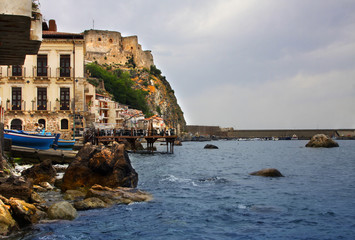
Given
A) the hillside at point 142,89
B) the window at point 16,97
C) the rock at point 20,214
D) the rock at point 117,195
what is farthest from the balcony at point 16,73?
the hillside at point 142,89

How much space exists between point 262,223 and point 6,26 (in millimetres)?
8972

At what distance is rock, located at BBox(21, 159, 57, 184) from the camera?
1775 cm

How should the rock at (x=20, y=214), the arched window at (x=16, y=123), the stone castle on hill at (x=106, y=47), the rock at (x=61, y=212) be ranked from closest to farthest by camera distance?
the rock at (x=20, y=214), the rock at (x=61, y=212), the arched window at (x=16, y=123), the stone castle on hill at (x=106, y=47)

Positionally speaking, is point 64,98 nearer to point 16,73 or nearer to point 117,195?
point 16,73

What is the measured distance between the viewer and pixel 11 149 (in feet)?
79.4

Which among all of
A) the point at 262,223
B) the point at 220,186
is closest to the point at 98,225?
the point at 262,223

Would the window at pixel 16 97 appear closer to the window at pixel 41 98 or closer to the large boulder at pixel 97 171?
the window at pixel 41 98

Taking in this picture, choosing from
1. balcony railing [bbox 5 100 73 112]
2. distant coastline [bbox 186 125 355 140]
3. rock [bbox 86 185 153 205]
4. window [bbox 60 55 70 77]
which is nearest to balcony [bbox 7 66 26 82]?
balcony railing [bbox 5 100 73 112]

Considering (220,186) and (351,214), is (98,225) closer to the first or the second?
(351,214)

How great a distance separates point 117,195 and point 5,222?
18.9 feet

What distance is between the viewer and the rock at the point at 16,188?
11.0 meters

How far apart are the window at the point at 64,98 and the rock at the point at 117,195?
22.1 metres

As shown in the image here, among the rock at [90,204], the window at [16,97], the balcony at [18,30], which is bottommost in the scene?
the rock at [90,204]

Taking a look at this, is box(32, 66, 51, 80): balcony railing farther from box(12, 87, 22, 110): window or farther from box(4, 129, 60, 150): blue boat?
box(4, 129, 60, 150): blue boat
